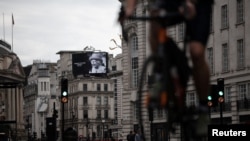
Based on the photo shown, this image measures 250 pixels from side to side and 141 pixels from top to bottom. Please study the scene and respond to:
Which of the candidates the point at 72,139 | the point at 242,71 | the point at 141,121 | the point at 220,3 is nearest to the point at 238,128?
the point at 141,121

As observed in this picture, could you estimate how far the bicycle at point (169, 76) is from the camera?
5.32 m

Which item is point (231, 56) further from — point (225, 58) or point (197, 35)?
point (197, 35)

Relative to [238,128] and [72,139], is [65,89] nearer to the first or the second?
[72,139]

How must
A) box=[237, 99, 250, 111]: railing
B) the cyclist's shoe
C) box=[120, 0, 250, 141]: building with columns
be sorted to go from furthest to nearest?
box=[120, 0, 250, 141]: building with columns → box=[237, 99, 250, 111]: railing → the cyclist's shoe

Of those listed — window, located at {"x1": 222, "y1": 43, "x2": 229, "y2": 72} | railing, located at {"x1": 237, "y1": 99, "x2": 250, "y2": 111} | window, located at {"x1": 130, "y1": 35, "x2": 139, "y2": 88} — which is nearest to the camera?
railing, located at {"x1": 237, "y1": 99, "x2": 250, "y2": 111}

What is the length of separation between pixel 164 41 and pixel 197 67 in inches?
14.7

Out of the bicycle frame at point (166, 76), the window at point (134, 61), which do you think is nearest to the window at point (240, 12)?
the window at point (134, 61)

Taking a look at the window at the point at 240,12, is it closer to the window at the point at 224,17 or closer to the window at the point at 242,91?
the window at the point at 224,17

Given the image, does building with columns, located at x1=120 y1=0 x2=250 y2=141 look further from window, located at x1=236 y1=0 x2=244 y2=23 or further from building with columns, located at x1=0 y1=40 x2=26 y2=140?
building with columns, located at x1=0 y1=40 x2=26 y2=140

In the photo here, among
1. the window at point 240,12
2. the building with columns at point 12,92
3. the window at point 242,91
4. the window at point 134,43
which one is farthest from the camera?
the building with columns at point 12,92

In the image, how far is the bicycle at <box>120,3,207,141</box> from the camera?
209 inches

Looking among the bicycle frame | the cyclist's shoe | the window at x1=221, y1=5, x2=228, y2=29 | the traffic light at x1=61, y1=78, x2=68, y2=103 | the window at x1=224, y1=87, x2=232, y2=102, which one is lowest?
the cyclist's shoe

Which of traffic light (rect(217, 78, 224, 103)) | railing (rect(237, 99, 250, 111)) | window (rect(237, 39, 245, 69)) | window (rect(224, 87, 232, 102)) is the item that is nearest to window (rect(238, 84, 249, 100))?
railing (rect(237, 99, 250, 111))

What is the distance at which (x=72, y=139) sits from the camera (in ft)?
101
